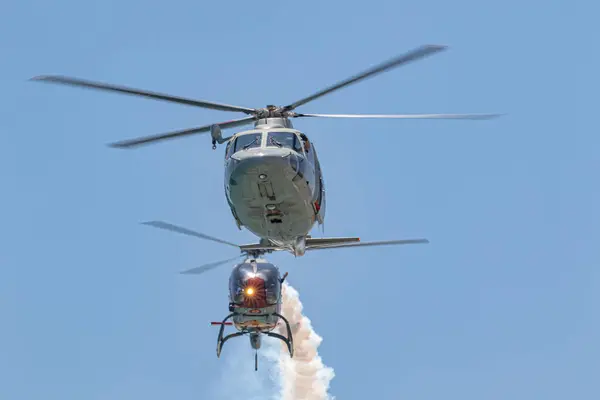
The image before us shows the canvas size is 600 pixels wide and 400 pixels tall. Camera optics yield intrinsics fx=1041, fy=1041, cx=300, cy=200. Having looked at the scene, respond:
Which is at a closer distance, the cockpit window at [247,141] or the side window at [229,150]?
the cockpit window at [247,141]

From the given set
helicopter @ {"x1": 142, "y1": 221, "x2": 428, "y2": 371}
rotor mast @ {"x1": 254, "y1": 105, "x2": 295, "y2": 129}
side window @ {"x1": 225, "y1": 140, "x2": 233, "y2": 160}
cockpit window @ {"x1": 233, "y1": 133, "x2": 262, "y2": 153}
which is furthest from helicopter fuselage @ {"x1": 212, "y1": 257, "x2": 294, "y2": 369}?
cockpit window @ {"x1": 233, "y1": 133, "x2": 262, "y2": 153}

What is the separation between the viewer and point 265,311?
4844 centimetres

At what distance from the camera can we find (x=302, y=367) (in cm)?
6356

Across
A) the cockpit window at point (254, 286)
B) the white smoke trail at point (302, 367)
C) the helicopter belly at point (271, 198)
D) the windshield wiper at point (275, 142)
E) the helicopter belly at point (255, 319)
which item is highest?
the white smoke trail at point (302, 367)

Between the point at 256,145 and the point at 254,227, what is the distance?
3.47 m

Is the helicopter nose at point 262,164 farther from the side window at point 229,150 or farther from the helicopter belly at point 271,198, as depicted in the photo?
the side window at point 229,150

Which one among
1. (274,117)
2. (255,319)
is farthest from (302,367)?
(274,117)

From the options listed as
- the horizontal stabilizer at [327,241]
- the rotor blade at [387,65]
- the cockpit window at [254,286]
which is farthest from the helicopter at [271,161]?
the cockpit window at [254,286]

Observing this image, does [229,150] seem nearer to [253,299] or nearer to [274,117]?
[274,117]

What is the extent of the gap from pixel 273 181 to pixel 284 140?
6.71ft

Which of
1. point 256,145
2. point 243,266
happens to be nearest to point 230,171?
point 256,145

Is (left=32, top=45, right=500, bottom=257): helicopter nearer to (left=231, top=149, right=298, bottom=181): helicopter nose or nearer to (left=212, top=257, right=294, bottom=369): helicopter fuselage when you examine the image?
(left=231, top=149, right=298, bottom=181): helicopter nose

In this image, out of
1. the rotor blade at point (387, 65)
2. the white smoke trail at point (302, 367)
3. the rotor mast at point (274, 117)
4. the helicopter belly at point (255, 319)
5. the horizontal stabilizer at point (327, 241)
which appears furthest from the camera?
the white smoke trail at point (302, 367)

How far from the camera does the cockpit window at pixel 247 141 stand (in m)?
38.2
